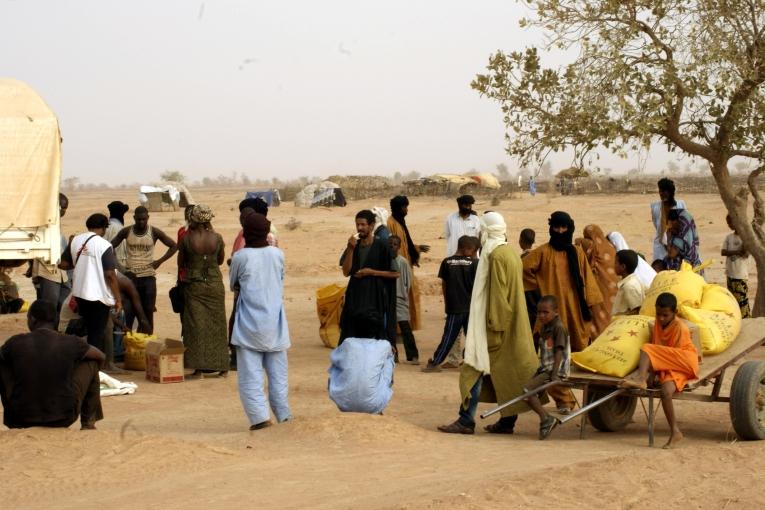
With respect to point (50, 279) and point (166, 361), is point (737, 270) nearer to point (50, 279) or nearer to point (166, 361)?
point (166, 361)

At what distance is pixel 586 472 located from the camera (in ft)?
20.4

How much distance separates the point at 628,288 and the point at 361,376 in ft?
8.23

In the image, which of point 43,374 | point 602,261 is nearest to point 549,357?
point 602,261

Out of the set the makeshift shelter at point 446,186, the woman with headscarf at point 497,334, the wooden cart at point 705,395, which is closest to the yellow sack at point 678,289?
the wooden cart at point 705,395

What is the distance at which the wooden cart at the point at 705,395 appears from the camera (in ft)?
25.0

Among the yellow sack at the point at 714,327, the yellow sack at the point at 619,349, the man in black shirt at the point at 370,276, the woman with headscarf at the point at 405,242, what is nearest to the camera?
the yellow sack at the point at 619,349

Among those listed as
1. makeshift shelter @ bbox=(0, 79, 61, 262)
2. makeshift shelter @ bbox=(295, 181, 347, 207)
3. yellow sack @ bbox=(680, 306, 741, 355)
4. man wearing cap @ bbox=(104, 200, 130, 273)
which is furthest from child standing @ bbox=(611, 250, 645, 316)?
makeshift shelter @ bbox=(295, 181, 347, 207)

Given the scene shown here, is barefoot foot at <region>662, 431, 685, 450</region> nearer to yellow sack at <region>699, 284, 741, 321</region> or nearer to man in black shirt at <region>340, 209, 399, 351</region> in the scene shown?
yellow sack at <region>699, 284, 741, 321</region>

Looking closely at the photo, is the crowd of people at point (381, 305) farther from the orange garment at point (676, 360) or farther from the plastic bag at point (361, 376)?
the plastic bag at point (361, 376)

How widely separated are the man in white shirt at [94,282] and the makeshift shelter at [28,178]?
3.07 feet

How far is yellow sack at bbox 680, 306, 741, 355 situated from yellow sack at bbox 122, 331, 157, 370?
19.0ft

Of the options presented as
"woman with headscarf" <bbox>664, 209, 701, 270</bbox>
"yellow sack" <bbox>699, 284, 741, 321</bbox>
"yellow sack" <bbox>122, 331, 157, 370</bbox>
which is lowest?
"yellow sack" <bbox>122, 331, 157, 370</bbox>

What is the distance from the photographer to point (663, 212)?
1273cm

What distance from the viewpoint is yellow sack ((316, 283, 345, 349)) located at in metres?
13.3
